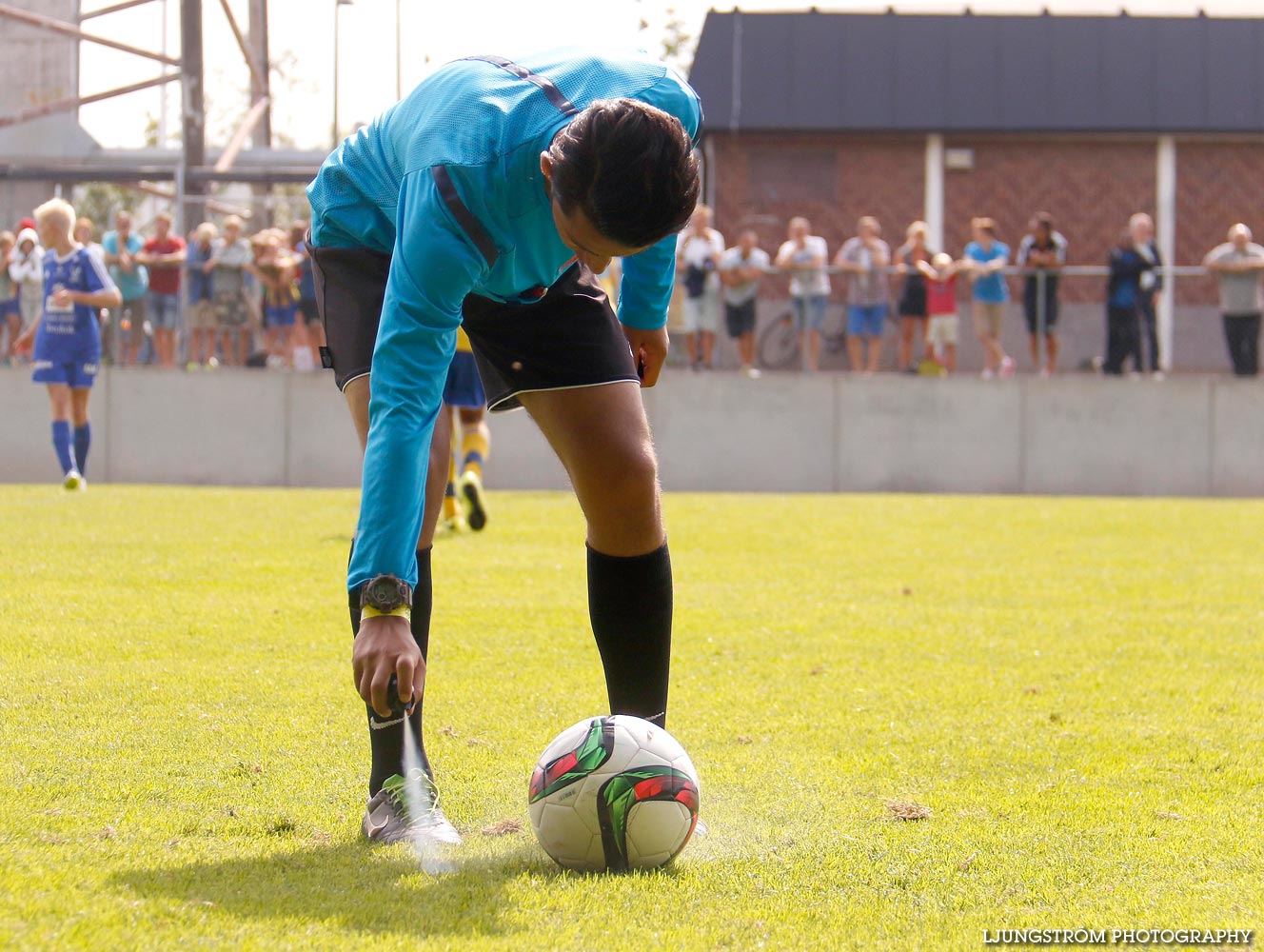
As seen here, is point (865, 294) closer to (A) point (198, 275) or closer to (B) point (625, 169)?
(A) point (198, 275)

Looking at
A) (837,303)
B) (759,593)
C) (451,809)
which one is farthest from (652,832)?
(837,303)

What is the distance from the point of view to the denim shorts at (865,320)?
59.0 ft

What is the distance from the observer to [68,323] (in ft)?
44.0

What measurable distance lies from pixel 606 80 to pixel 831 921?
1751 mm

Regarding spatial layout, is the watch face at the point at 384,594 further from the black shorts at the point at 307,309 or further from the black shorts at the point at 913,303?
the black shorts at the point at 913,303

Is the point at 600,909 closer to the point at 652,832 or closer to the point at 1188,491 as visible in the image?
the point at 652,832

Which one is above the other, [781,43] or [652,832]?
[781,43]

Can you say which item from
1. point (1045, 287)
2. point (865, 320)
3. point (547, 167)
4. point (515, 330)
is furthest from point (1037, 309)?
point (547, 167)

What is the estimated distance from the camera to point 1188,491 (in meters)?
19.4

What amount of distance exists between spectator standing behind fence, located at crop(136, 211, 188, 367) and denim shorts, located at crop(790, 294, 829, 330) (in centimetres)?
714

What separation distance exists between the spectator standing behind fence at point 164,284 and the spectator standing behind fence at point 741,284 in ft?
20.7

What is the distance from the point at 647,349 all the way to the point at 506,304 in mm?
657

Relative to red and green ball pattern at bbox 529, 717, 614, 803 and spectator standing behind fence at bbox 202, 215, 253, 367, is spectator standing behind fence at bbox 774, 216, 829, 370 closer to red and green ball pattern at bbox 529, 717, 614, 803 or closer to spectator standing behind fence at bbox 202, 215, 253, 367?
spectator standing behind fence at bbox 202, 215, 253, 367

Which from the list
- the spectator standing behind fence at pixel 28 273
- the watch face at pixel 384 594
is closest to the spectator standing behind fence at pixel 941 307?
the spectator standing behind fence at pixel 28 273
